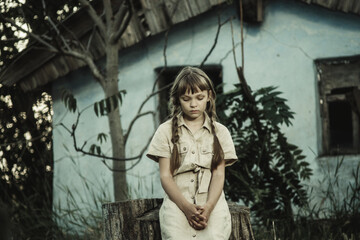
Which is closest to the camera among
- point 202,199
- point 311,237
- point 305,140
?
point 202,199

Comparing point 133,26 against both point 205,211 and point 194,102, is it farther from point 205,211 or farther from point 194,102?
point 205,211

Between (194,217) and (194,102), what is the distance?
580 mm

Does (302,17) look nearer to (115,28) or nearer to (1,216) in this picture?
(115,28)

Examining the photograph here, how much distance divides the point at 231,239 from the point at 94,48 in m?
3.92

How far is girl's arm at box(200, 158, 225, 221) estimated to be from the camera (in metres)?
2.30

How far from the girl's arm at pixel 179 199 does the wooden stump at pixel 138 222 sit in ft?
0.87

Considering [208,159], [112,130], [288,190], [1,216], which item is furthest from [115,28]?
[1,216]

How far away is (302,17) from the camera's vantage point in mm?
6008

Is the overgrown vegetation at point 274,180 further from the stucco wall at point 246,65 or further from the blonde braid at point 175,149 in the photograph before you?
the blonde braid at point 175,149

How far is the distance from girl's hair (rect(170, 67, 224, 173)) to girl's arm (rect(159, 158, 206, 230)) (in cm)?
5

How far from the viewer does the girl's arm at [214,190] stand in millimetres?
2301

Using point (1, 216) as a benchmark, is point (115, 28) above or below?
above

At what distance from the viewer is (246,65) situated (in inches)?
238

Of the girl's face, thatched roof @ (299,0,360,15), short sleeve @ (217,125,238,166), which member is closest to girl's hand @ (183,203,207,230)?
short sleeve @ (217,125,238,166)
